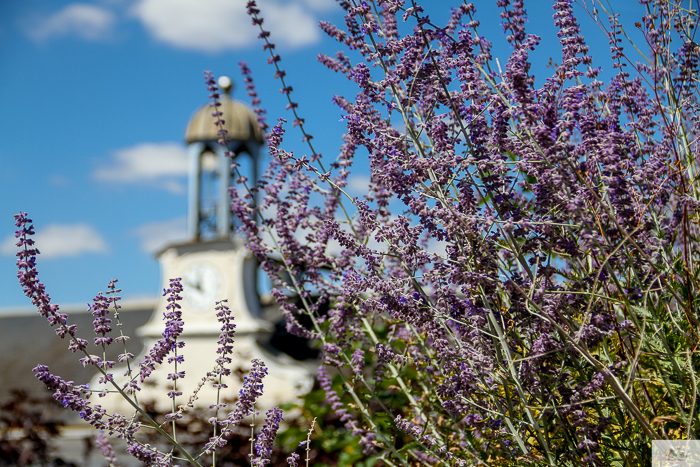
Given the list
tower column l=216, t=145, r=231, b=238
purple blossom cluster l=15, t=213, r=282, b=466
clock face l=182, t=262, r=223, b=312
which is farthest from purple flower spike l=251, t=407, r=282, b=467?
clock face l=182, t=262, r=223, b=312

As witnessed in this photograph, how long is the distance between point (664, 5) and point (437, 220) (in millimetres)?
1387

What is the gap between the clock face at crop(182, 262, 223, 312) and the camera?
2233 cm

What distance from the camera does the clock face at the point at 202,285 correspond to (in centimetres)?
2233

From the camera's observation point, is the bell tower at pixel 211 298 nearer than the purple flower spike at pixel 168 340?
No

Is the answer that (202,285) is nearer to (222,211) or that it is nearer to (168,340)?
(222,211)

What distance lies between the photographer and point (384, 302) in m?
1.78

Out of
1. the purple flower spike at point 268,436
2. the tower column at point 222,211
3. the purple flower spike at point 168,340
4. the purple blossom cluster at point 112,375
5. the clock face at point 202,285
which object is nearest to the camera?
the purple blossom cluster at point 112,375

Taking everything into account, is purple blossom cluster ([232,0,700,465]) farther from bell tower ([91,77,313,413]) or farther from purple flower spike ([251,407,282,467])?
bell tower ([91,77,313,413])

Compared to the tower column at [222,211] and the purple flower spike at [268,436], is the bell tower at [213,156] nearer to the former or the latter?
the tower column at [222,211]

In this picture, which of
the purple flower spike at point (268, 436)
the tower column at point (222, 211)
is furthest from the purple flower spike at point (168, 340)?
the tower column at point (222, 211)

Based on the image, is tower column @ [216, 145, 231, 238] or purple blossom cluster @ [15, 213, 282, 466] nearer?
purple blossom cluster @ [15, 213, 282, 466]

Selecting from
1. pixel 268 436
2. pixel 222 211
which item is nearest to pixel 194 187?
pixel 222 211

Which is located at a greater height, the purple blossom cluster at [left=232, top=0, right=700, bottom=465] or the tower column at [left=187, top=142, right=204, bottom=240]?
the tower column at [left=187, top=142, right=204, bottom=240]

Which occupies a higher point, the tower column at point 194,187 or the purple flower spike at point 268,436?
the tower column at point 194,187
